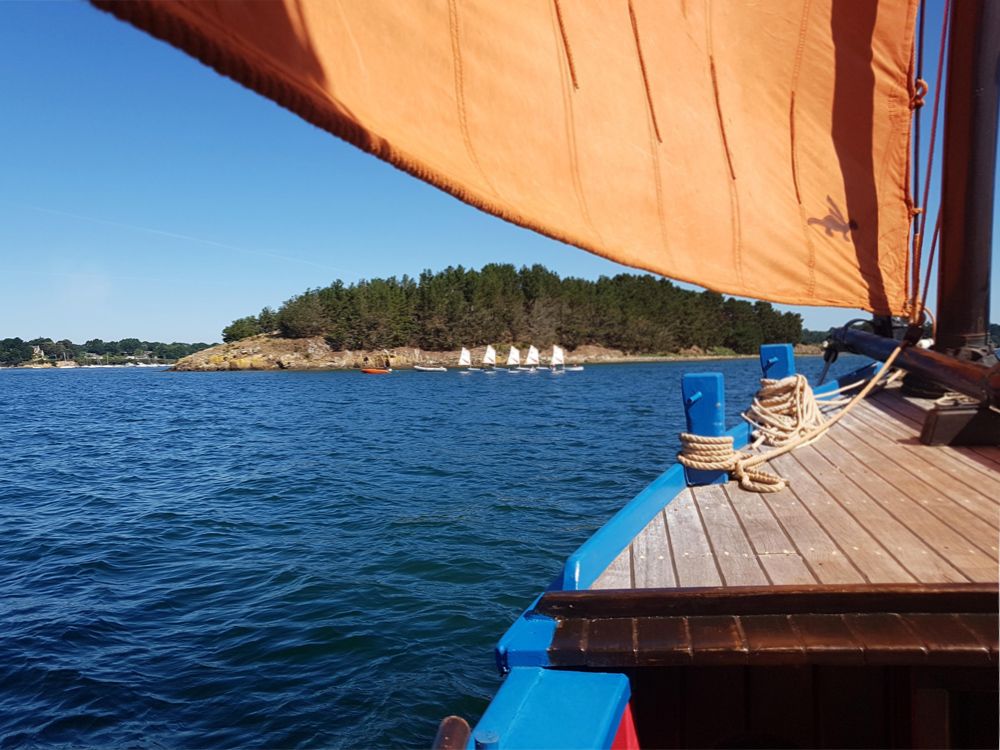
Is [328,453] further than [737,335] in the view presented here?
No

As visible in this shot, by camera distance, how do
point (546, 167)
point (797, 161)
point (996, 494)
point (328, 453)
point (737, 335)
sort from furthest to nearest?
point (737, 335)
point (328, 453)
point (996, 494)
point (797, 161)
point (546, 167)

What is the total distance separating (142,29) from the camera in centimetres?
76

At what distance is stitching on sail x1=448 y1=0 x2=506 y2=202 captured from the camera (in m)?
1.61

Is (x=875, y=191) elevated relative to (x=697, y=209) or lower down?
elevated

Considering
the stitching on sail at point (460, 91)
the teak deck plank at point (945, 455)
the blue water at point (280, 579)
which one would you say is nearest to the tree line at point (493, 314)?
the blue water at point (280, 579)

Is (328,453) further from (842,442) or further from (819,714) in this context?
(819,714)

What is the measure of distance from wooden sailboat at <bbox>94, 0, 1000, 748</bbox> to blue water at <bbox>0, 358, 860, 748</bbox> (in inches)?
135

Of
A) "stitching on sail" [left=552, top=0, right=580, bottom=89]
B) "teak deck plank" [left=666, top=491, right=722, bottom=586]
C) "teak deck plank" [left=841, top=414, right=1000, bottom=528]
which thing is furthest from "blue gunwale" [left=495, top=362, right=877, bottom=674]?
"stitching on sail" [left=552, top=0, right=580, bottom=89]

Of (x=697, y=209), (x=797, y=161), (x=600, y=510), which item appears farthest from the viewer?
(x=600, y=510)

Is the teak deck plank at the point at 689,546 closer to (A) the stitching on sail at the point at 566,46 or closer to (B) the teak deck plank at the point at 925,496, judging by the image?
(B) the teak deck plank at the point at 925,496

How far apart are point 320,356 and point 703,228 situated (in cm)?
10524

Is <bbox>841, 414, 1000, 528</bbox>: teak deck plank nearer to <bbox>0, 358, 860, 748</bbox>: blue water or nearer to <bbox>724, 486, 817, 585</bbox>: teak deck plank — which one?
<bbox>724, 486, 817, 585</bbox>: teak deck plank

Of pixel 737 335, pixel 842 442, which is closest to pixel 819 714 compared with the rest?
pixel 842 442

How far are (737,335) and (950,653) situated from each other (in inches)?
5597
